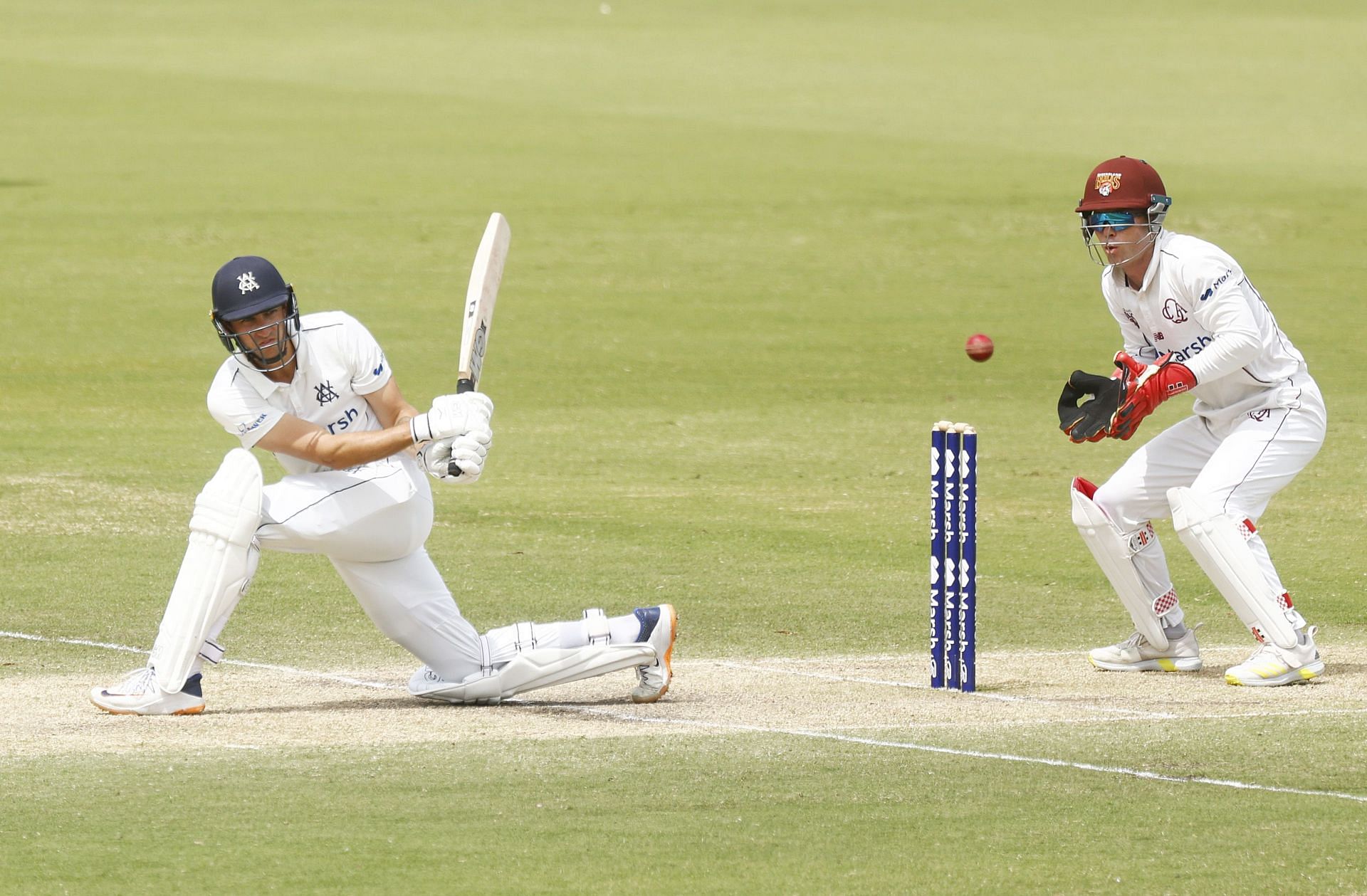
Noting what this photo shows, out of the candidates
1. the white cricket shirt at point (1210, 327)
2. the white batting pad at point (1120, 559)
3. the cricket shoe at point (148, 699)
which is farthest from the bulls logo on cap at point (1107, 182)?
the cricket shoe at point (148, 699)

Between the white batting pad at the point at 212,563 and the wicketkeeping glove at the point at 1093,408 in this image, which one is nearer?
the white batting pad at the point at 212,563

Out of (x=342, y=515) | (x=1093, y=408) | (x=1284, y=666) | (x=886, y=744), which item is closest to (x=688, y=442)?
(x=1093, y=408)

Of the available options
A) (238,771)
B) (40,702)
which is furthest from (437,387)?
(238,771)

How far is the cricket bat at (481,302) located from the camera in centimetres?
732

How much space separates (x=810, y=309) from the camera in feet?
66.9

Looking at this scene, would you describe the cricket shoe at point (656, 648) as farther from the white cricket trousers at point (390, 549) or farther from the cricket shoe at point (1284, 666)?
the cricket shoe at point (1284, 666)

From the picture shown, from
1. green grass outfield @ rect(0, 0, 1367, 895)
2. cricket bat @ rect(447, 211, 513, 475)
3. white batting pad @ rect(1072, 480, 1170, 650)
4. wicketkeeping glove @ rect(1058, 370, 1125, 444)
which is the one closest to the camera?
green grass outfield @ rect(0, 0, 1367, 895)

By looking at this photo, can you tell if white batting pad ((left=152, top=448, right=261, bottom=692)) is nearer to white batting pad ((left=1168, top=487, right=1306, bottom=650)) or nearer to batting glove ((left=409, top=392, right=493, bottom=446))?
batting glove ((left=409, top=392, right=493, bottom=446))

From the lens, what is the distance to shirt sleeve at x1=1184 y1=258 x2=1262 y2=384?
301 inches

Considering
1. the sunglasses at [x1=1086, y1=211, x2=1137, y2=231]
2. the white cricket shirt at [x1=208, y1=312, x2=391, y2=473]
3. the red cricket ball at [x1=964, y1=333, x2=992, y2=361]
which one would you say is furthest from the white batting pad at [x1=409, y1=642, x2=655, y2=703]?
the red cricket ball at [x1=964, y1=333, x2=992, y2=361]

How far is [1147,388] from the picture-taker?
773cm

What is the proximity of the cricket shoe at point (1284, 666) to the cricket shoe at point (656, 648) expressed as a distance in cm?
210

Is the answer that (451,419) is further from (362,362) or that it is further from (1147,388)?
(1147,388)

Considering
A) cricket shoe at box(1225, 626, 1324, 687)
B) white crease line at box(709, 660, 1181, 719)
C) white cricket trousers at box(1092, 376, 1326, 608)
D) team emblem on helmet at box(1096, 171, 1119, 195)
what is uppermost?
team emblem on helmet at box(1096, 171, 1119, 195)
